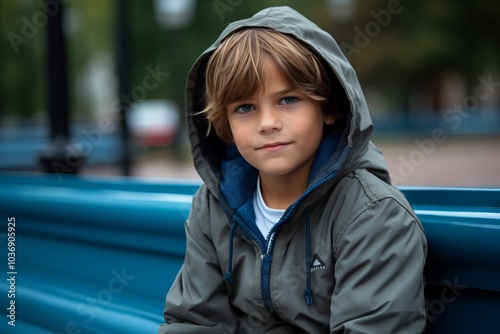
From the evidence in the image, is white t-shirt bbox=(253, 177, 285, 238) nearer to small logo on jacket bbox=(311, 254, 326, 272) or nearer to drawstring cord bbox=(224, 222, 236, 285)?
drawstring cord bbox=(224, 222, 236, 285)

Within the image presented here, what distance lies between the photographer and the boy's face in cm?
178

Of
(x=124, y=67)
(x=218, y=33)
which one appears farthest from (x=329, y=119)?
(x=218, y=33)

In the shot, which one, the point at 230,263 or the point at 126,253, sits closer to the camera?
the point at 230,263

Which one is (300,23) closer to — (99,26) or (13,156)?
(13,156)

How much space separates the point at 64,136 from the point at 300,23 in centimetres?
230

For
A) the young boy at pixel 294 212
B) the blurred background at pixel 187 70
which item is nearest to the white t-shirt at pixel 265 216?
the young boy at pixel 294 212

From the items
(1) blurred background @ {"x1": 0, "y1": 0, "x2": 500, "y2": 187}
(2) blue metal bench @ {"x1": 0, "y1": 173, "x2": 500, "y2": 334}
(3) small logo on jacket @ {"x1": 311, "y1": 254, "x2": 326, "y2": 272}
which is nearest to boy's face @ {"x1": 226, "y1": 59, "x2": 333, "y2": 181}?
(3) small logo on jacket @ {"x1": 311, "y1": 254, "x2": 326, "y2": 272}

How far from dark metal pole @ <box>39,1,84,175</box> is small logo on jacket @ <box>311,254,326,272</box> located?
93.1 inches

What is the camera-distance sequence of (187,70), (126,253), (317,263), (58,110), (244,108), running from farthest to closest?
(187,70)
(58,110)
(126,253)
(244,108)
(317,263)

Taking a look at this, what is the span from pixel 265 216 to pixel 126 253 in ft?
2.22

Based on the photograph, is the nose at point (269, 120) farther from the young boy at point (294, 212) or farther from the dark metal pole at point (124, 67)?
the dark metal pole at point (124, 67)

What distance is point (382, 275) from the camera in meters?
1.56

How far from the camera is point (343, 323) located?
1.59m

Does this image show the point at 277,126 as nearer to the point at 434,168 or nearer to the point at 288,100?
the point at 288,100
